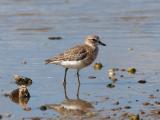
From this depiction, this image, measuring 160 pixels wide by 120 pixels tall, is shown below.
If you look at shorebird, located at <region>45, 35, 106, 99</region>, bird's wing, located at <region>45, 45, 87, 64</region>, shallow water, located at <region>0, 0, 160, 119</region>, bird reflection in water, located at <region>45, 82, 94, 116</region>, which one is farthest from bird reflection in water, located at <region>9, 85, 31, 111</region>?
bird's wing, located at <region>45, 45, 87, 64</region>

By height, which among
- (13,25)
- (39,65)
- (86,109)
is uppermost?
(13,25)

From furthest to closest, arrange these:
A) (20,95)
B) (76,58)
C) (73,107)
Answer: (76,58), (20,95), (73,107)

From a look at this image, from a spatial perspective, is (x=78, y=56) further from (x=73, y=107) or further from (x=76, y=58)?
(x=73, y=107)

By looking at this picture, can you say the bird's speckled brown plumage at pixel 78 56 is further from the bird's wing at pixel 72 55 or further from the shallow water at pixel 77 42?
the shallow water at pixel 77 42

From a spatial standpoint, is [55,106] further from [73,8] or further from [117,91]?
[73,8]

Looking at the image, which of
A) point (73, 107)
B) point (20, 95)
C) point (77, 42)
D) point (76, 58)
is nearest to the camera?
point (73, 107)

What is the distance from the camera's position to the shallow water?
11461 millimetres

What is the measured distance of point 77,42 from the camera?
15594 mm

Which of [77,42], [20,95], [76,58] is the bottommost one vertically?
[20,95]

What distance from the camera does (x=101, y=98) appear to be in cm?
1120

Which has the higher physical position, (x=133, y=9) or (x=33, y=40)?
(x=133, y=9)

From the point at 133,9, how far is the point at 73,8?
6.12 ft

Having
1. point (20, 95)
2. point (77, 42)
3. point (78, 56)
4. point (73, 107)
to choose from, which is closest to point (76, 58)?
point (78, 56)

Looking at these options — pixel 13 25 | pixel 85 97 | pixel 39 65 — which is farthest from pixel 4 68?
pixel 13 25
